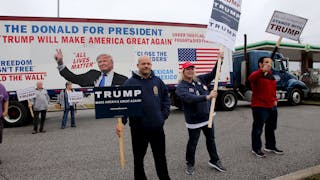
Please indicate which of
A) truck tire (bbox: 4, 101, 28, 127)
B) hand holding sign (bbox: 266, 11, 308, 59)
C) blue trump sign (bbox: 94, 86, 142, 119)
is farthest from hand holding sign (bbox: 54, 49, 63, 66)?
blue trump sign (bbox: 94, 86, 142, 119)

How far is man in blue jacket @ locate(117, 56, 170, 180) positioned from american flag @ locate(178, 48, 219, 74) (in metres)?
9.91

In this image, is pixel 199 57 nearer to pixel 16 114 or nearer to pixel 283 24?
pixel 16 114

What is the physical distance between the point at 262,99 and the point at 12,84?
853 cm

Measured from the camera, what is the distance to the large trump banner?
18.0 ft

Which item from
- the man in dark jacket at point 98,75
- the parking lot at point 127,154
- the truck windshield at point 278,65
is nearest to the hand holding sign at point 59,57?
the man in dark jacket at point 98,75

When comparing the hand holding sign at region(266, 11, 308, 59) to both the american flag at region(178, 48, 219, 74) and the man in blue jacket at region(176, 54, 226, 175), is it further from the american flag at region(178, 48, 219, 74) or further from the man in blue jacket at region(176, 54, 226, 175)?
the american flag at region(178, 48, 219, 74)

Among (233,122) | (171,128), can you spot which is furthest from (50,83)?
(233,122)

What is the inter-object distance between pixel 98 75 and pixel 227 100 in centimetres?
590

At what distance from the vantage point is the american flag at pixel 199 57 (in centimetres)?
1436

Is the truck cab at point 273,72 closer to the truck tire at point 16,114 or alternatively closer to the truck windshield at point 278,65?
the truck windshield at point 278,65

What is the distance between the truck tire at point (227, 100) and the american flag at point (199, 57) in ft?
4.79

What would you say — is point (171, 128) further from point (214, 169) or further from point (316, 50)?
point (316, 50)

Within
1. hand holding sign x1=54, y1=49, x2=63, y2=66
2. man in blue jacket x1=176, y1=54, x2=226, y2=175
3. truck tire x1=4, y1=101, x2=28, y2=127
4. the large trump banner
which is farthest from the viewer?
hand holding sign x1=54, y1=49, x2=63, y2=66

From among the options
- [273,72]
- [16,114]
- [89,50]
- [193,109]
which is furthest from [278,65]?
[193,109]
